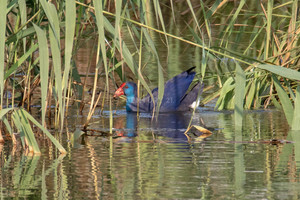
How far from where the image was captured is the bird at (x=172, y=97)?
6.91 meters

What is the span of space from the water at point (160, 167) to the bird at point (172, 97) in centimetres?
156

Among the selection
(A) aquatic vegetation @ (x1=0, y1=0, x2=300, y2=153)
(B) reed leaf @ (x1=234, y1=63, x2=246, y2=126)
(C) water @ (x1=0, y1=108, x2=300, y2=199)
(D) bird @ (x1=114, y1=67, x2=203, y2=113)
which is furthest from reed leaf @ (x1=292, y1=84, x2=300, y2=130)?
(D) bird @ (x1=114, y1=67, x2=203, y2=113)

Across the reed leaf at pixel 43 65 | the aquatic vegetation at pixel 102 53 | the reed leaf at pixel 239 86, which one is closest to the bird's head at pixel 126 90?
the aquatic vegetation at pixel 102 53

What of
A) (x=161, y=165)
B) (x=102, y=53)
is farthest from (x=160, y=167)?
(x=102, y=53)

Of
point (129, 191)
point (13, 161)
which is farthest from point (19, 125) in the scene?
point (129, 191)

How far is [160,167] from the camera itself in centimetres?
386

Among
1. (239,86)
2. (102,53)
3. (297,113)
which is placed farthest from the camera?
(297,113)

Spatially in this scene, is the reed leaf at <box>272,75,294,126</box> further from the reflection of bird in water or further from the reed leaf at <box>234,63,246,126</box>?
the reflection of bird in water

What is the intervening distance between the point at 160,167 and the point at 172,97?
3.13m

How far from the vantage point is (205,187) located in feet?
11.1

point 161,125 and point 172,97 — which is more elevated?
point 172,97

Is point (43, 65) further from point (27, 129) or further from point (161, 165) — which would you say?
point (161, 165)

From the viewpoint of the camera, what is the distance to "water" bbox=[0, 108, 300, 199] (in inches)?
131

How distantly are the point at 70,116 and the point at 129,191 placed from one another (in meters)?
2.80
